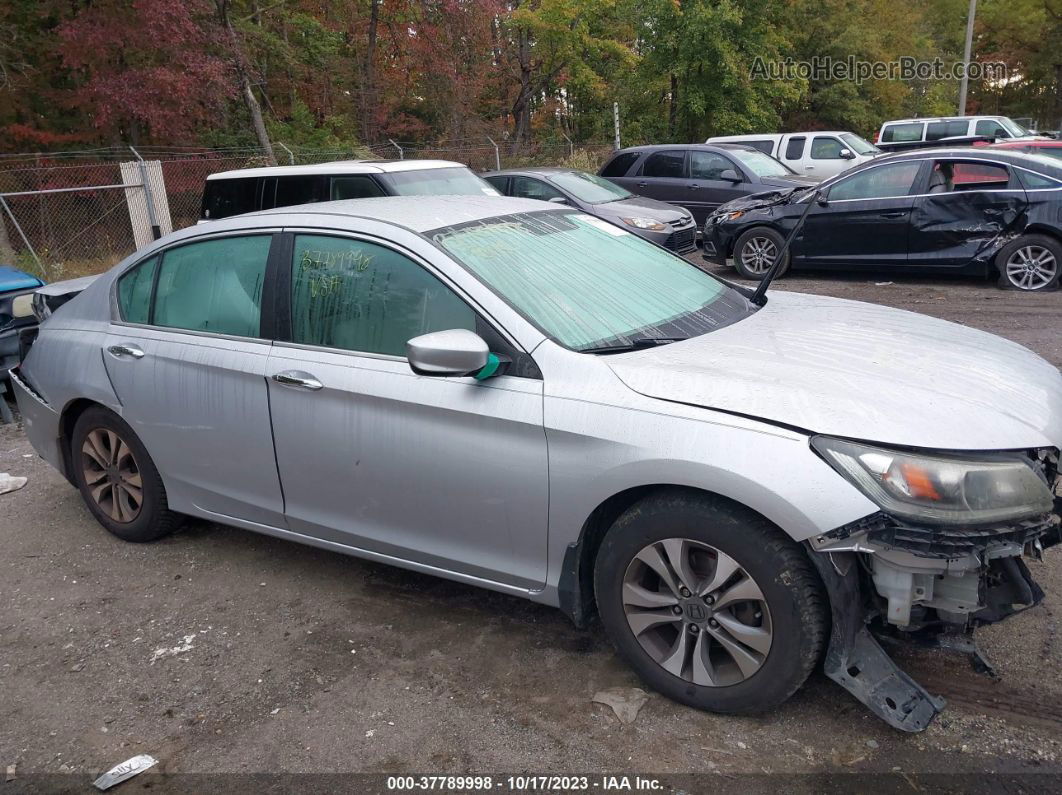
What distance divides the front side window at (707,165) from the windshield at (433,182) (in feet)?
17.3

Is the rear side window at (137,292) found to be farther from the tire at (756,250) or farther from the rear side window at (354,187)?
the tire at (756,250)

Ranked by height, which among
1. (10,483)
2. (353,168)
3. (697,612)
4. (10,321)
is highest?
(353,168)

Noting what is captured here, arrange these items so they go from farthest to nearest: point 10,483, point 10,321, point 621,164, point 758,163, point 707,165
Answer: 1. point 621,164
2. point 758,163
3. point 707,165
4. point 10,321
5. point 10,483

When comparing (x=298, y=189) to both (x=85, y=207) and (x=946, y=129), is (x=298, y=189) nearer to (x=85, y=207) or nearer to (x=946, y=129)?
(x=85, y=207)

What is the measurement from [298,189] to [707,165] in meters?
7.31

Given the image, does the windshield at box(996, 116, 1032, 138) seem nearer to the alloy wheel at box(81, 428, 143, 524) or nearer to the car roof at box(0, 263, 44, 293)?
the car roof at box(0, 263, 44, 293)

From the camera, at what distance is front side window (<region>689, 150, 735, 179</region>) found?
566 inches

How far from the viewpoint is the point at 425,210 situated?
156 inches

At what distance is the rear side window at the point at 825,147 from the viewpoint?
1839cm

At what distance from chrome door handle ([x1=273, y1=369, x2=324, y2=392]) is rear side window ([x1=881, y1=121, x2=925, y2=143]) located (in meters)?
22.3

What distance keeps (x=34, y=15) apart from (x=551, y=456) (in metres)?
18.9

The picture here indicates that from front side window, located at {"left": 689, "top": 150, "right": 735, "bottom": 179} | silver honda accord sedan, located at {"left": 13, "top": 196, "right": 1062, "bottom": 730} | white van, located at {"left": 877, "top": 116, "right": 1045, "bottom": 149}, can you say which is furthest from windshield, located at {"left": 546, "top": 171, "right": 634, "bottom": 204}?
white van, located at {"left": 877, "top": 116, "right": 1045, "bottom": 149}

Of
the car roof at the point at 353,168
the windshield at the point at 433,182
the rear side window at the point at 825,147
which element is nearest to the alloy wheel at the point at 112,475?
the windshield at the point at 433,182

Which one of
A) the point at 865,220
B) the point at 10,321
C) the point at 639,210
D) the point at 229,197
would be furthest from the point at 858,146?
the point at 10,321
